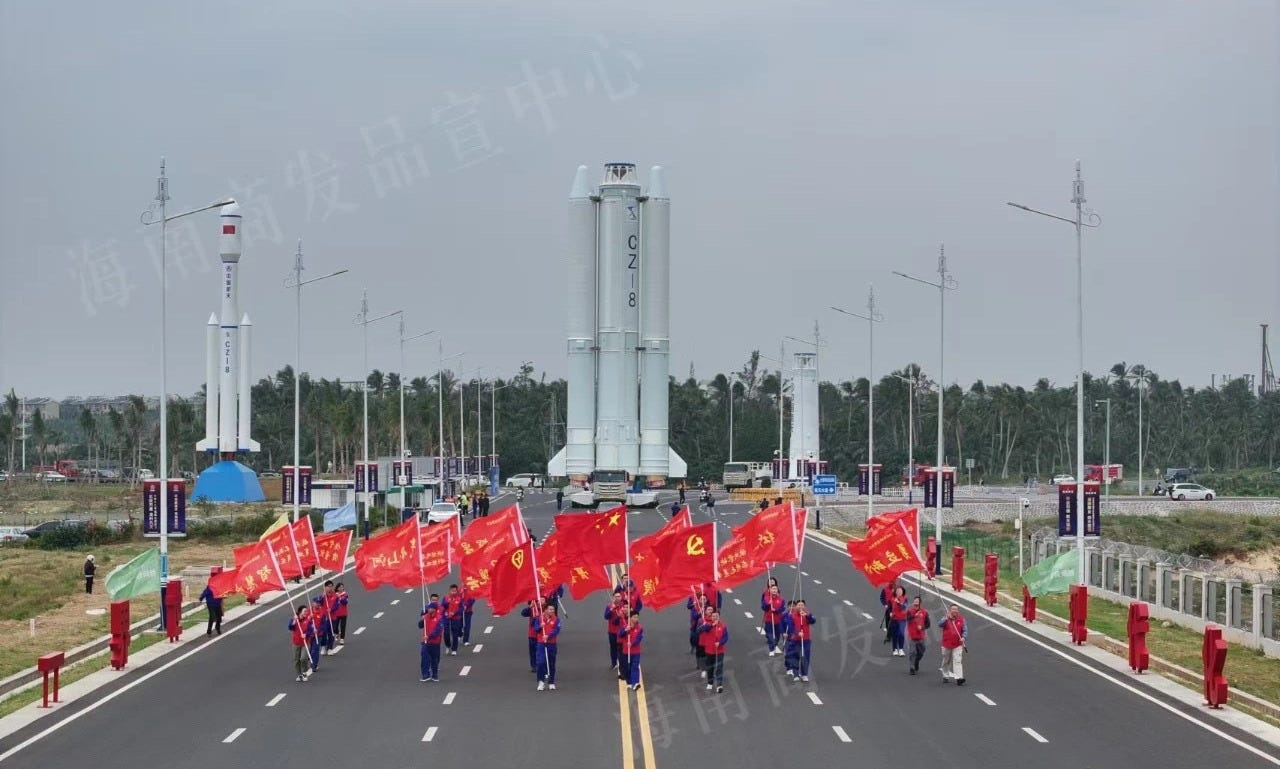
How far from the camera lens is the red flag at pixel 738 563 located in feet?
92.3

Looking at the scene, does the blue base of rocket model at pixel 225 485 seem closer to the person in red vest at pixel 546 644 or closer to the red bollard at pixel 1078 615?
the red bollard at pixel 1078 615

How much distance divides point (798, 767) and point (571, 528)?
9.21 metres

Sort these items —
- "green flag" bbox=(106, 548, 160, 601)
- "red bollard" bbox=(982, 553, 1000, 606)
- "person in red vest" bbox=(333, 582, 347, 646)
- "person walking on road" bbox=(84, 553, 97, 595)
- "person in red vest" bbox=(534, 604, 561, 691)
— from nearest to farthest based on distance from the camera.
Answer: "person in red vest" bbox=(534, 604, 561, 691)
"green flag" bbox=(106, 548, 160, 601)
"person in red vest" bbox=(333, 582, 347, 646)
"red bollard" bbox=(982, 553, 1000, 606)
"person walking on road" bbox=(84, 553, 97, 595)

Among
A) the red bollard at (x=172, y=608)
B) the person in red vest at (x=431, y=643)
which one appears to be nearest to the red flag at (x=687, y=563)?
the person in red vest at (x=431, y=643)

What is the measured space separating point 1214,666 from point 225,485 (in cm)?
6883

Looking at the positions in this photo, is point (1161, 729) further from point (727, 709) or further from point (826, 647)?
point (826, 647)

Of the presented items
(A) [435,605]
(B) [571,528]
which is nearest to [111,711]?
(A) [435,605]

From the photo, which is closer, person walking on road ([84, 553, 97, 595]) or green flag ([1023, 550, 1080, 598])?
green flag ([1023, 550, 1080, 598])

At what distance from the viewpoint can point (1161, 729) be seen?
73.2 ft

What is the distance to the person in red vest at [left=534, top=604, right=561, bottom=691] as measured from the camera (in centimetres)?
2573

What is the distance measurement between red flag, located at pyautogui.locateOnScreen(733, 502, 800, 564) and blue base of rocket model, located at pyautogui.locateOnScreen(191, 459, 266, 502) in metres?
60.2

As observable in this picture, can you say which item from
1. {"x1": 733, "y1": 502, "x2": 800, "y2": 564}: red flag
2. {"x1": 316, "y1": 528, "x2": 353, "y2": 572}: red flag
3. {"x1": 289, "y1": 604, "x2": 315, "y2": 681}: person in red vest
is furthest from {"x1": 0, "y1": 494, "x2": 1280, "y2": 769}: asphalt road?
{"x1": 733, "y1": 502, "x2": 800, "y2": 564}: red flag

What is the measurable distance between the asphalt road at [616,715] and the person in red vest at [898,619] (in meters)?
0.49

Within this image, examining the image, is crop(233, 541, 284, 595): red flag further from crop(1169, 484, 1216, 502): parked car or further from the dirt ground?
crop(1169, 484, 1216, 502): parked car
